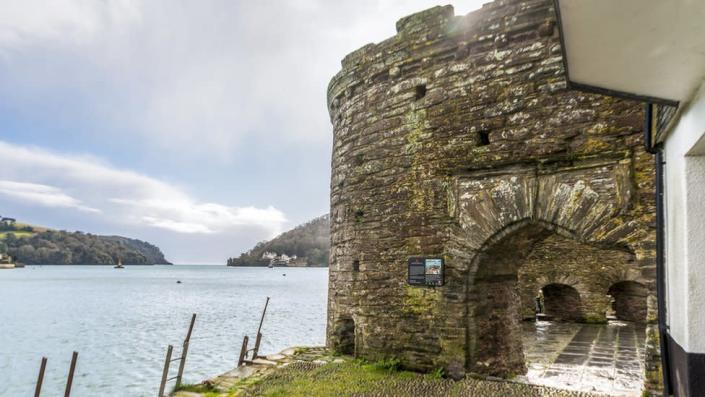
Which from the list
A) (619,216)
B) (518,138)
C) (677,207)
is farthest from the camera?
(518,138)

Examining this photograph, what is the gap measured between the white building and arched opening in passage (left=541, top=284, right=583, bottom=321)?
982 cm

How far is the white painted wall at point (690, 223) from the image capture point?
2.83 meters

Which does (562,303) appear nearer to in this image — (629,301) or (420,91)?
(629,301)

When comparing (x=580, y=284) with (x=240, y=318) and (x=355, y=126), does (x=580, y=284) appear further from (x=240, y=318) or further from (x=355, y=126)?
(x=240, y=318)

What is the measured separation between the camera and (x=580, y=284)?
12.6 m

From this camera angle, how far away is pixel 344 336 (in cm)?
745

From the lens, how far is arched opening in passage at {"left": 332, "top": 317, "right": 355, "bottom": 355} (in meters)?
7.43

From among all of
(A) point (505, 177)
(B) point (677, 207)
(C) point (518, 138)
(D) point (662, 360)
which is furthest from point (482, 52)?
(D) point (662, 360)

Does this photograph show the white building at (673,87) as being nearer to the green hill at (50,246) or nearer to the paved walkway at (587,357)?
the paved walkway at (587,357)

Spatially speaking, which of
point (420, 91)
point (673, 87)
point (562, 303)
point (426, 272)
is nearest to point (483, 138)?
point (420, 91)

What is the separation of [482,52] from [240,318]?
78.5 feet

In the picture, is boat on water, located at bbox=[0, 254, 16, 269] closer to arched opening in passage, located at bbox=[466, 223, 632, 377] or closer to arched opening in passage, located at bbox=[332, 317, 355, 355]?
arched opening in passage, located at bbox=[332, 317, 355, 355]

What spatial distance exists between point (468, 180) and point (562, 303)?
30.3 ft

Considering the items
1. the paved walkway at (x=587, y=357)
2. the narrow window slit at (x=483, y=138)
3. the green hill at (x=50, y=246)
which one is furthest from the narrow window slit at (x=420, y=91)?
the green hill at (x=50, y=246)
